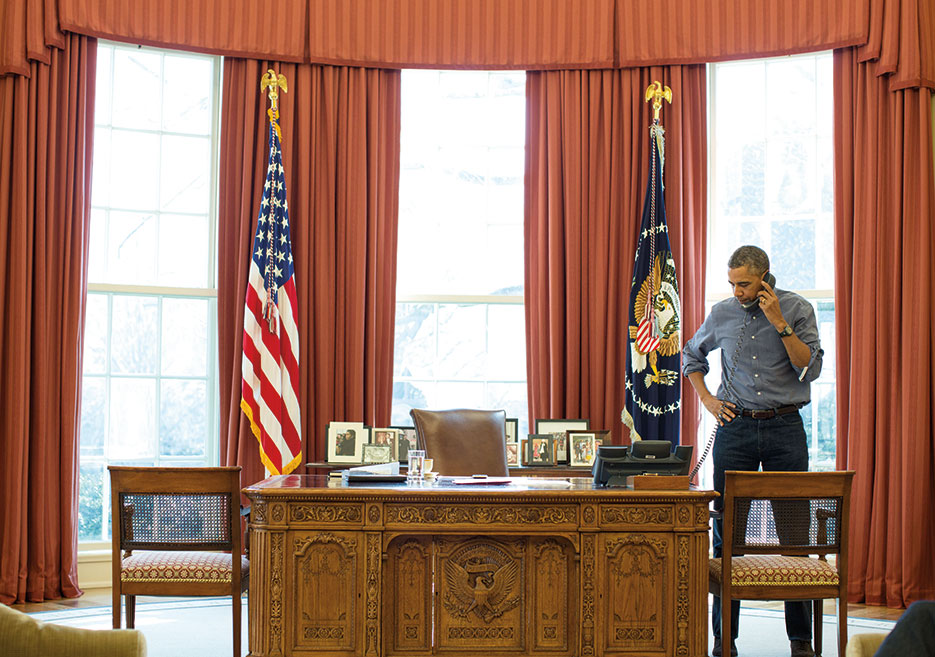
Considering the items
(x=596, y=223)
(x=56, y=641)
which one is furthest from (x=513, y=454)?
(x=56, y=641)

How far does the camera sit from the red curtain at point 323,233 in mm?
5555

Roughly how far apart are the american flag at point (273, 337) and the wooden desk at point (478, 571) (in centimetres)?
165

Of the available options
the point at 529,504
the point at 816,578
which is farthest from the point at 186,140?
the point at 816,578

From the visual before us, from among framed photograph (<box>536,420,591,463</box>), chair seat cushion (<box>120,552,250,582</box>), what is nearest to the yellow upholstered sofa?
chair seat cushion (<box>120,552,250,582</box>)

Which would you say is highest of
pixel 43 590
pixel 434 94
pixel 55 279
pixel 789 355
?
pixel 434 94

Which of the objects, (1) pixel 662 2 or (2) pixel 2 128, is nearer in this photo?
(2) pixel 2 128

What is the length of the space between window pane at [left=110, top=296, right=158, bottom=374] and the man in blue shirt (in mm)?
3305

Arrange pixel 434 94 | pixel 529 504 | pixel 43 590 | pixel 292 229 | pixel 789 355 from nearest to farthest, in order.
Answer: pixel 529 504
pixel 789 355
pixel 43 590
pixel 292 229
pixel 434 94

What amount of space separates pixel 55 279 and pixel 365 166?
1829mm

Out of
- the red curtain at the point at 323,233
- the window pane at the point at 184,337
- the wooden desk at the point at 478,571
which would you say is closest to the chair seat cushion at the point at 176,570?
the wooden desk at the point at 478,571

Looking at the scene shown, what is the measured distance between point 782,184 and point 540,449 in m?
2.24

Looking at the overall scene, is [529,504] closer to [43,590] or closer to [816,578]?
[816,578]

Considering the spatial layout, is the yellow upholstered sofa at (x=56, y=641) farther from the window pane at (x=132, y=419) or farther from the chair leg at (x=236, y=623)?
the window pane at (x=132, y=419)

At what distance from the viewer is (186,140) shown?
5.84 metres
